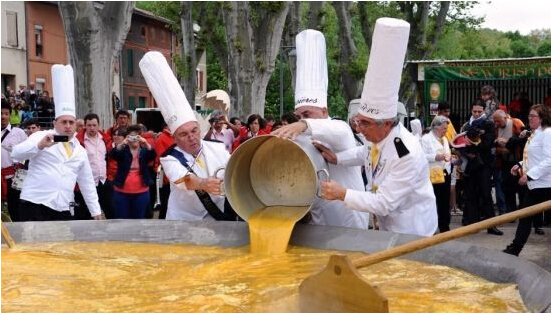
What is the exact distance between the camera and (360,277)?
2.91m

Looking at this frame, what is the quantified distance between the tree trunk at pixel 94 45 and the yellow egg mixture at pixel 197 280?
24.9ft

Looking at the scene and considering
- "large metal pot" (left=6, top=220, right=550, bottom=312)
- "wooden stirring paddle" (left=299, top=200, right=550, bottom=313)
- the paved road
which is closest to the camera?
"wooden stirring paddle" (left=299, top=200, right=550, bottom=313)

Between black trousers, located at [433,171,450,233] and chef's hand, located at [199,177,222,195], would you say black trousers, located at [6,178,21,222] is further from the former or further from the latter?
black trousers, located at [433,171,450,233]

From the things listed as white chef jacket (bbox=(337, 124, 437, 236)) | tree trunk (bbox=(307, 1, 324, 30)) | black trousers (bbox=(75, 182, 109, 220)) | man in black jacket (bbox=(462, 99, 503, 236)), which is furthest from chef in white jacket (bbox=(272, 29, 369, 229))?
tree trunk (bbox=(307, 1, 324, 30))

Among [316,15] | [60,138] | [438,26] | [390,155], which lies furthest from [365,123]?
[438,26]

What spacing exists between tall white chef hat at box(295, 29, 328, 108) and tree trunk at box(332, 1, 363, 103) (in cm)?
1611

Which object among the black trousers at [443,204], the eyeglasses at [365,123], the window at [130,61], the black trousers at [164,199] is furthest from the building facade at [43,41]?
the eyeglasses at [365,123]

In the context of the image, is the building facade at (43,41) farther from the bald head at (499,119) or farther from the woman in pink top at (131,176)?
the woman in pink top at (131,176)

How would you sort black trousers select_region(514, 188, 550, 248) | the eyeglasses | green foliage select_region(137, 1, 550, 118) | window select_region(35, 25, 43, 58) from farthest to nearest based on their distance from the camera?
1. window select_region(35, 25, 43, 58)
2. green foliage select_region(137, 1, 550, 118)
3. black trousers select_region(514, 188, 550, 248)
4. the eyeglasses

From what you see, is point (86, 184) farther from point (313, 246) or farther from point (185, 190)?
point (313, 246)

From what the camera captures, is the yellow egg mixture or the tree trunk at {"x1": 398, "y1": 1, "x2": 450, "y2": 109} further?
the tree trunk at {"x1": 398, "y1": 1, "x2": 450, "y2": 109}

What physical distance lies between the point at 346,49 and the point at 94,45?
11.1m

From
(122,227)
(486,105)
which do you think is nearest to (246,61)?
(486,105)

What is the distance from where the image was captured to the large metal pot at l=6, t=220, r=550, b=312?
371 cm
